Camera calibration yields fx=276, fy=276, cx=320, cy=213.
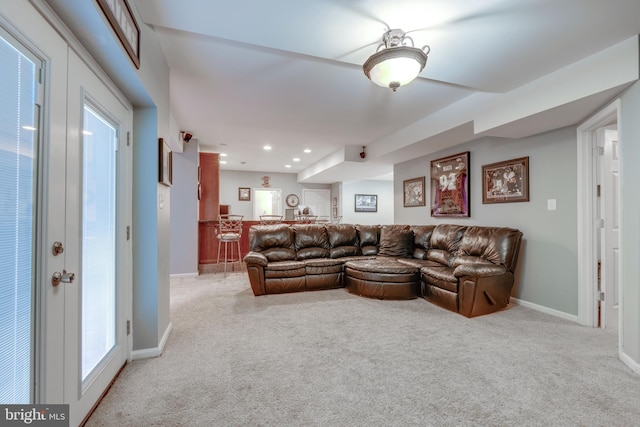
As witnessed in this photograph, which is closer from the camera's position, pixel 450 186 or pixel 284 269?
pixel 284 269

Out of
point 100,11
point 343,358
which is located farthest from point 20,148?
point 343,358

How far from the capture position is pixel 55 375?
1248mm

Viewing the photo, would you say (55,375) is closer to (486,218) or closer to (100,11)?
(100,11)

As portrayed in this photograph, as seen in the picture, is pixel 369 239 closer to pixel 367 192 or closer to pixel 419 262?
pixel 419 262

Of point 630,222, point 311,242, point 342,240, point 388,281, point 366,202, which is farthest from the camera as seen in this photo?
point 366,202

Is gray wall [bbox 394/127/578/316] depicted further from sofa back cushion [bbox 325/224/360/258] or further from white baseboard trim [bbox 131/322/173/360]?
white baseboard trim [bbox 131/322/173/360]

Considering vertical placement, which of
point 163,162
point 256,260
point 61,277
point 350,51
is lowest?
point 256,260

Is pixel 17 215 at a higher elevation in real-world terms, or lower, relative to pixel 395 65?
lower

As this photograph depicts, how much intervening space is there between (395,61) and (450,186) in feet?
10.3

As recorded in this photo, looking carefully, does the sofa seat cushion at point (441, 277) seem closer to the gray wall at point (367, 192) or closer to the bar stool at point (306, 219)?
the bar stool at point (306, 219)

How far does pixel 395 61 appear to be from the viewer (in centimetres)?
197

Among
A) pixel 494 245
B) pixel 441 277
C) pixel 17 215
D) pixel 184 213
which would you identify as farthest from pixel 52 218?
pixel 184 213

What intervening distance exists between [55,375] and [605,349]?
378 centimetres

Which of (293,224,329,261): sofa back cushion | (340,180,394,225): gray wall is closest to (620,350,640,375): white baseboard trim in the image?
(293,224,329,261): sofa back cushion
